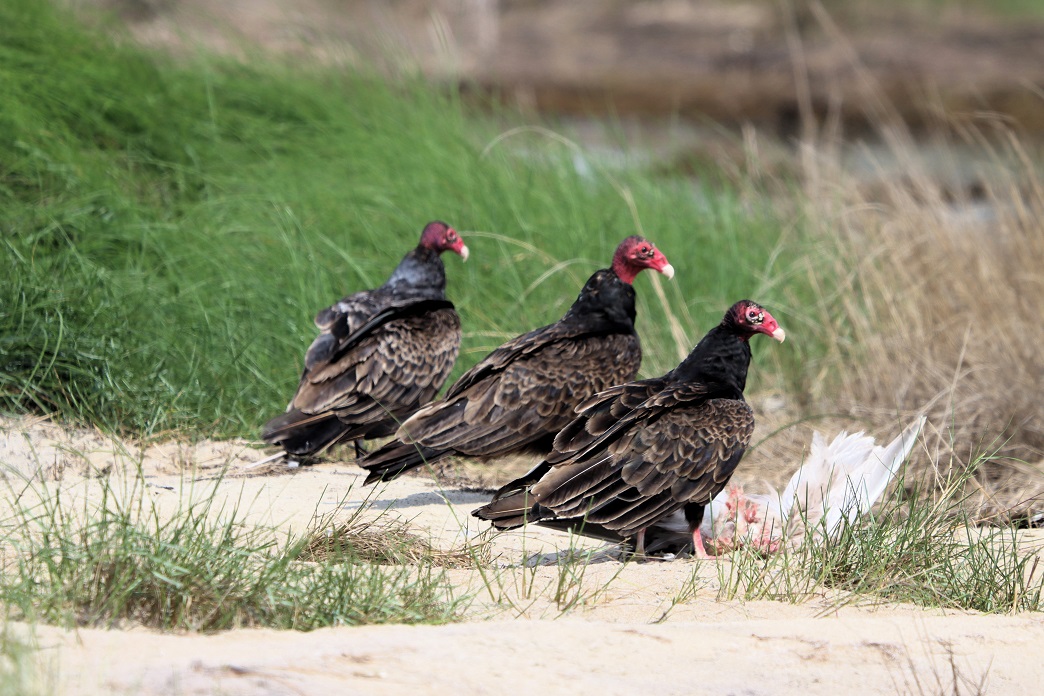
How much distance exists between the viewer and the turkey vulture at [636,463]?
377 cm

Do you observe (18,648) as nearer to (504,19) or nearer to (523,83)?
(523,83)

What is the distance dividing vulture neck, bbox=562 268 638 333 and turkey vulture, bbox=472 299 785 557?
69 cm

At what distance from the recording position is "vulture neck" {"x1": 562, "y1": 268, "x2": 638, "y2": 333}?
482cm

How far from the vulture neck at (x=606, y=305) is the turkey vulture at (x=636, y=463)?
2.25 ft

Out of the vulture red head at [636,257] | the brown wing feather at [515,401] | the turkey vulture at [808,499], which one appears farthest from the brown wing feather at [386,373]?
the turkey vulture at [808,499]

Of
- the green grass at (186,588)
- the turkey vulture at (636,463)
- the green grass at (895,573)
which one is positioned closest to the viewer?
the green grass at (186,588)

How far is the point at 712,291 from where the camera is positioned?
6.68 m

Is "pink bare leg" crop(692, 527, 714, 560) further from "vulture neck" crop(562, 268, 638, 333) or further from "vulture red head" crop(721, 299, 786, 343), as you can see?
"vulture neck" crop(562, 268, 638, 333)

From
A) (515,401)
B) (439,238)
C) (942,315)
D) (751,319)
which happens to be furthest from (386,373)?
(942,315)

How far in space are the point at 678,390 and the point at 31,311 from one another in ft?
8.53

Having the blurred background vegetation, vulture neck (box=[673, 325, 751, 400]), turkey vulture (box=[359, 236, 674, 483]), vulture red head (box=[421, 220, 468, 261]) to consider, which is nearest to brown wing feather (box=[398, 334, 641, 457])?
turkey vulture (box=[359, 236, 674, 483])

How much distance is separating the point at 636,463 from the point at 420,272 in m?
1.96

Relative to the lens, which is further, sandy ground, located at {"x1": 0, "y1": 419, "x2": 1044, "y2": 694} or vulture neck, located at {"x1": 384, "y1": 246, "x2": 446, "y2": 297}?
vulture neck, located at {"x1": 384, "y1": 246, "x2": 446, "y2": 297}

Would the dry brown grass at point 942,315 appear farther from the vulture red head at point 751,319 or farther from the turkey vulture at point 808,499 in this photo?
the vulture red head at point 751,319
